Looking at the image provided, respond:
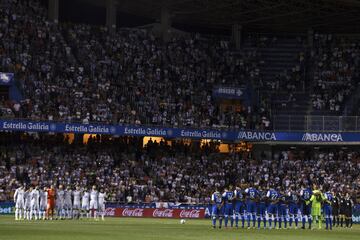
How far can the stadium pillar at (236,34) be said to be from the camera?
3430 inches

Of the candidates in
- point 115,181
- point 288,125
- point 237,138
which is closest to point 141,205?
point 115,181

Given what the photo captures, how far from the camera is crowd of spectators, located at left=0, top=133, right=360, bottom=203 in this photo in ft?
216

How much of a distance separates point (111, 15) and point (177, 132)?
13140mm

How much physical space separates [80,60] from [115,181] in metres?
11.8

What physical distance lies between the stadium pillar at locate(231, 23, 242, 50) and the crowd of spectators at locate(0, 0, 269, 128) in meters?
2.66

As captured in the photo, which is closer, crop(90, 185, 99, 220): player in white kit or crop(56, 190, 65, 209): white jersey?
crop(56, 190, 65, 209): white jersey

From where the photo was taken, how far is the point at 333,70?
82.9 metres

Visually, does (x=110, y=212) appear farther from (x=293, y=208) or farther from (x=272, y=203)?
(x=272, y=203)

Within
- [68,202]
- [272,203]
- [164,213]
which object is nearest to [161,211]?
[164,213]

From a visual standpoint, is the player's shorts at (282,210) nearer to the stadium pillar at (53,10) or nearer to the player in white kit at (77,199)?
the player in white kit at (77,199)

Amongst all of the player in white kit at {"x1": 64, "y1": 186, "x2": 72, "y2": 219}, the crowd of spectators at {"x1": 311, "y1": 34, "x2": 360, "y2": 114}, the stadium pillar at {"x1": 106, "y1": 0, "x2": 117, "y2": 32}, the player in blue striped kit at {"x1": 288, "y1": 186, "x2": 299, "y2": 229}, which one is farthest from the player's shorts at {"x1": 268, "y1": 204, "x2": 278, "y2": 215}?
the stadium pillar at {"x1": 106, "y1": 0, "x2": 117, "y2": 32}

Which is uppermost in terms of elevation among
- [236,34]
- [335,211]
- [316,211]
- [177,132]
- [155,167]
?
[236,34]

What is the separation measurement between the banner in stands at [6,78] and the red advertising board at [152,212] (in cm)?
1168

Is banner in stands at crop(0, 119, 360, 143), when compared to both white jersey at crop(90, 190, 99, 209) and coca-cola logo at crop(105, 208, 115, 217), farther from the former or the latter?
white jersey at crop(90, 190, 99, 209)
